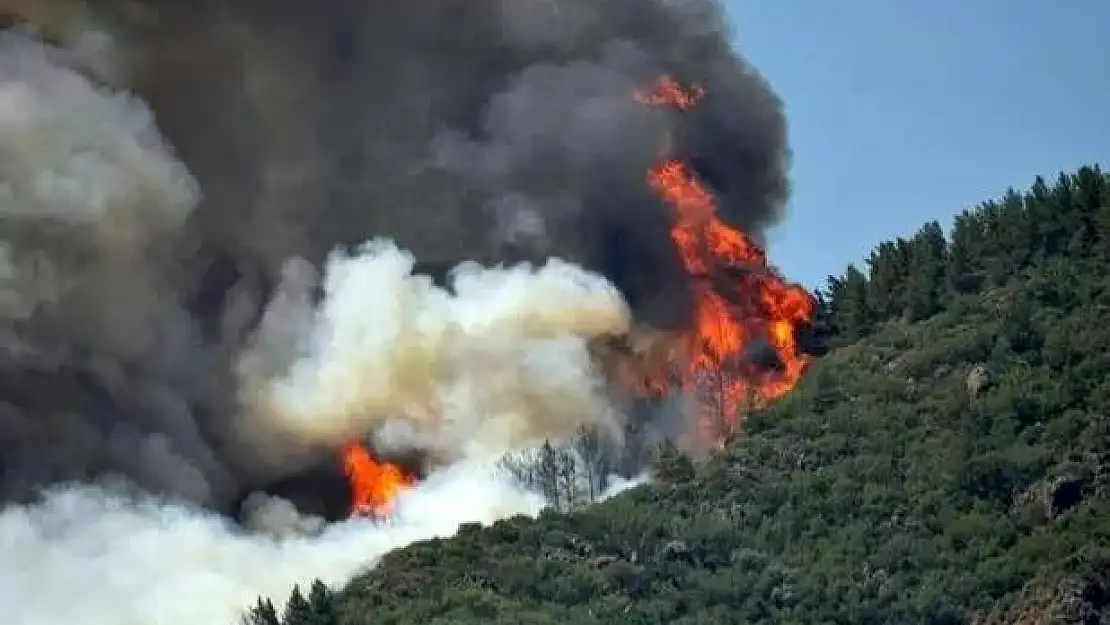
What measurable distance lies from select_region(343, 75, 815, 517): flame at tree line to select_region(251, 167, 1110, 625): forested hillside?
6720mm

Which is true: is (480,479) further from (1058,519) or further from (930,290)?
(1058,519)

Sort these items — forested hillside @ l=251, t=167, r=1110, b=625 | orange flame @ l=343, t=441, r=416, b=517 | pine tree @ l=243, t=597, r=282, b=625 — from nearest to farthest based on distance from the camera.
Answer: forested hillside @ l=251, t=167, r=1110, b=625, pine tree @ l=243, t=597, r=282, b=625, orange flame @ l=343, t=441, r=416, b=517

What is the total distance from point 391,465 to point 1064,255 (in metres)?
41.7

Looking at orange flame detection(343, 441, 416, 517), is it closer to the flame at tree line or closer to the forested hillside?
the flame at tree line

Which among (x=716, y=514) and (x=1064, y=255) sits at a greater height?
(x=1064, y=255)

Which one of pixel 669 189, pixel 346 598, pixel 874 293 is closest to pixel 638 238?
pixel 669 189

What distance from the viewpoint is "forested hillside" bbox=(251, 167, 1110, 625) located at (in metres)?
112

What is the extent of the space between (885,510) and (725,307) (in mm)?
35829

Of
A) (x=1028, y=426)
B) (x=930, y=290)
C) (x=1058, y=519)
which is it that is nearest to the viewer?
(x=1058, y=519)

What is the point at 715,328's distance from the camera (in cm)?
15412

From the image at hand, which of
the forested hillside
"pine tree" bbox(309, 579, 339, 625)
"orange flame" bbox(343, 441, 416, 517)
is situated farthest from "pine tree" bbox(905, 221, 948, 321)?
"pine tree" bbox(309, 579, 339, 625)

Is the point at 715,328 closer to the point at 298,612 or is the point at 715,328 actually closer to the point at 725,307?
the point at 725,307

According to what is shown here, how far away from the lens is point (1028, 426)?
408 ft

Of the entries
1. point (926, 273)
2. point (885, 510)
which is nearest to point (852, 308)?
point (926, 273)
